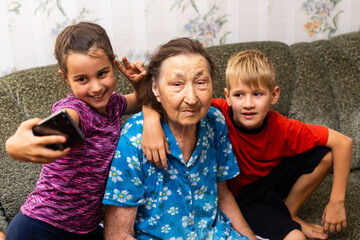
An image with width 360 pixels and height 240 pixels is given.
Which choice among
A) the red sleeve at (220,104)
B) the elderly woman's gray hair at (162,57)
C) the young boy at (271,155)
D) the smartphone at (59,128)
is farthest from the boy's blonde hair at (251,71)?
the smartphone at (59,128)

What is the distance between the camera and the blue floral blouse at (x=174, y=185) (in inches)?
45.9

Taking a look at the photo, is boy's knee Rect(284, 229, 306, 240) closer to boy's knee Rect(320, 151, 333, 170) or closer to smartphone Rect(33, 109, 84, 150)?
boy's knee Rect(320, 151, 333, 170)

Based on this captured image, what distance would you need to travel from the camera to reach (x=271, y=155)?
155 centimetres

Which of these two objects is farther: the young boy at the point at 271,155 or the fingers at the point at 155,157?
the young boy at the point at 271,155

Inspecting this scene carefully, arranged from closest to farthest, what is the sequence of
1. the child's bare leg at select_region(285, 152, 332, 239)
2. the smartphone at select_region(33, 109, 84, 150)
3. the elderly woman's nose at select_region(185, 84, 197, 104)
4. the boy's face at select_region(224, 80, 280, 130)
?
the smartphone at select_region(33, 109, 84, 150)
the elderly woman's nose at select_region(185, 84, 197, 104)
the boy's face at select_region(224, 80, 280, 130)
the child's bare leg at select_region(285, 152, 332, 239)

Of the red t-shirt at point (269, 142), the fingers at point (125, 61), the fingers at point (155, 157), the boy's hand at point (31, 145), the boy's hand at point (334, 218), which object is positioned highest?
the fingers at point (125, 61)

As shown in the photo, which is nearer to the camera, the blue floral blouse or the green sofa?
the blue floral blouse

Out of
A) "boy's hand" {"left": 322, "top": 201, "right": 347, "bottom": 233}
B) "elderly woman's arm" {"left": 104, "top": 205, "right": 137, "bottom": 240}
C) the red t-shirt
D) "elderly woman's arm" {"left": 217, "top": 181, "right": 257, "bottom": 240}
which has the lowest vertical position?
"boy's hand" {"left": 322, "top": 201, "right": 347, "bottom": 233}

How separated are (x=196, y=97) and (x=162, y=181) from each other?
30 centimetres

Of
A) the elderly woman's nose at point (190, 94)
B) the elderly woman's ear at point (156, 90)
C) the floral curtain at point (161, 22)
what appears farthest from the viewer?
the floral curtain at point (161, 22)

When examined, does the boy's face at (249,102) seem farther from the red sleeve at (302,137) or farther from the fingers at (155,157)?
the fingers at (155,157)

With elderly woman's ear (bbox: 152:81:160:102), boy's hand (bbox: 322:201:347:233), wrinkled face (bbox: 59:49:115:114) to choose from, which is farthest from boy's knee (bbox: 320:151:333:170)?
wrinkled face (bbox: 59:49:115:114)

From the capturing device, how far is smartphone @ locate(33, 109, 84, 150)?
904 mm

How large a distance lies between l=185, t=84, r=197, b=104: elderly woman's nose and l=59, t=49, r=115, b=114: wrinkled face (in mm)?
259
